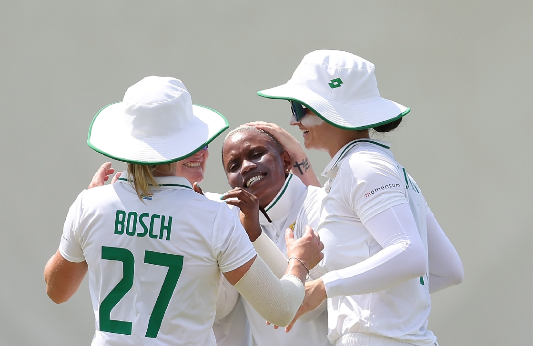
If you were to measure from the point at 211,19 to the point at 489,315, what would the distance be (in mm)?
2827

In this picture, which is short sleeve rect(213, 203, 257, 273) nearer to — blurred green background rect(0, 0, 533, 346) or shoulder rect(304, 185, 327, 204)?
shoulder rect(304, 185, 327, 204)

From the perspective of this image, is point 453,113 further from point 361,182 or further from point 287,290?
point 287,290

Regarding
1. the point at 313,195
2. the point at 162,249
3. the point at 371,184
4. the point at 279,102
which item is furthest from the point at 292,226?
the point at 279,102

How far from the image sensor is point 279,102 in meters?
5.25

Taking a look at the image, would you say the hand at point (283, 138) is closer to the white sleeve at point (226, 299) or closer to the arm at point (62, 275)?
the white sleeve at point (226, 299)

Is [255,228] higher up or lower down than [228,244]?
lower down

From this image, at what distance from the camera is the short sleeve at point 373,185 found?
2.35 metres

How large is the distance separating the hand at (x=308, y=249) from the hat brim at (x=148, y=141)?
455mm

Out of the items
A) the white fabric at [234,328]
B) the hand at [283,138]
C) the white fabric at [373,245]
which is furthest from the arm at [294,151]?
the white fabric at [373,245]

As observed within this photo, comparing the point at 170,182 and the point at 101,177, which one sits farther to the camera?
the point at 101,177

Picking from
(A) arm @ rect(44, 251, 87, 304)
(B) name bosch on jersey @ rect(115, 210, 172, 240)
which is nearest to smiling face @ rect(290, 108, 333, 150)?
(B) name bosch on jersey @ rect(115, 210, 172, 240)

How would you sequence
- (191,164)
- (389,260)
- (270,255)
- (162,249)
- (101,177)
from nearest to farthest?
1. (162,249)
2. (389,260)
3. (101,177)
4. (270,255)
5. (191,164)

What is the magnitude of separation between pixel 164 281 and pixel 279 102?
10.9 feet

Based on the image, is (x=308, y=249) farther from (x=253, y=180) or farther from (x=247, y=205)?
(x=253, y=180)
